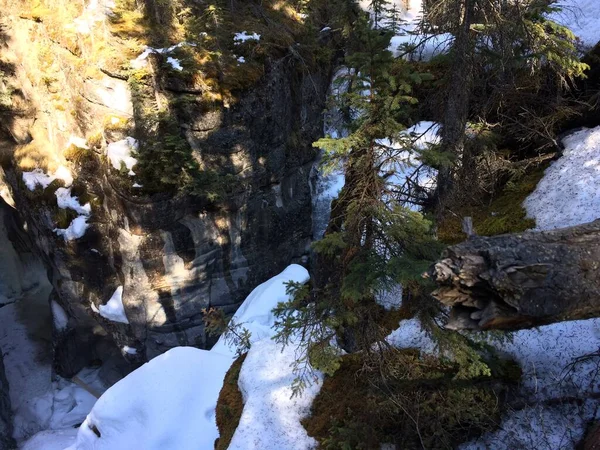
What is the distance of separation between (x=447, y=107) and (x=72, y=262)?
55.8 ft

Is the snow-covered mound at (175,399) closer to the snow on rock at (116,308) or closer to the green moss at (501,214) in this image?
the green moss at (501,214)

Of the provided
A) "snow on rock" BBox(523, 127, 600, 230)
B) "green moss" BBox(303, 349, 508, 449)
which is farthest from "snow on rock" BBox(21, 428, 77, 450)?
"snow on rock" BBox(523, 127, 600, 230)

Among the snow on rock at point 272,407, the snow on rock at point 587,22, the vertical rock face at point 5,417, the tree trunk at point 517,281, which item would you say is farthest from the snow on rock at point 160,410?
the snow on rock at point 587,22

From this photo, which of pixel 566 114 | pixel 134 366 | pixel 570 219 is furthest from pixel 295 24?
pixel 134 366

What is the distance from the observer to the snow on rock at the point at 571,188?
7383mm

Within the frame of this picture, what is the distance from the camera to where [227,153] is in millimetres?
16328

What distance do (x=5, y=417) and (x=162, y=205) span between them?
1328 centimetres

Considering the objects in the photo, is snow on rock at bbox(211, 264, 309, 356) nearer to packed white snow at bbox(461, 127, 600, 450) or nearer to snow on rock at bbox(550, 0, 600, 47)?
packed white snow at bbox(461, 127, 600, 450)

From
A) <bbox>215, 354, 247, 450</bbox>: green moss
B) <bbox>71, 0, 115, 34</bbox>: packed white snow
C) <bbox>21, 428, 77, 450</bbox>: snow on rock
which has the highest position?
<bbox>71, 0, 115, 34</bbox>: packed white snow

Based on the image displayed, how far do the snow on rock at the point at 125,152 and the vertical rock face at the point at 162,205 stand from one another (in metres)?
0.33

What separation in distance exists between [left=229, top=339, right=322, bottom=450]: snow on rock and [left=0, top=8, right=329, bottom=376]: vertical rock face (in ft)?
30.7

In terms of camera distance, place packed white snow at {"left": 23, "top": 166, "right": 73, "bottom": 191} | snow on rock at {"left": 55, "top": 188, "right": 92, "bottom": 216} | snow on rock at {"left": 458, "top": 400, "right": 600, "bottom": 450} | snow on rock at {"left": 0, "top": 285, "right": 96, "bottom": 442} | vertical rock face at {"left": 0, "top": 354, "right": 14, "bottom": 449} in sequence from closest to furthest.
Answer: snow on rock at {"left": 458, "top": 400, "right": 600, "bottom": 450} < snow on rock at {"left": 55, "top": 188, "right": 92, "bottom": 216} < packed white snow at {"left": 23, "top": 166, "right": 73, "bottom": 191} < vertical rock face at {"left": 0, "top": 354, "right": 14, "bottom": 449} < snow on rock at {"left": 0, "top": 285, "right": 96, "bottom": 442}

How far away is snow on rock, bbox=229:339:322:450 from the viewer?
6.58m

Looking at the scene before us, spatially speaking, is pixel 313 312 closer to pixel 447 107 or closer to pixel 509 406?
pixel 509 406
